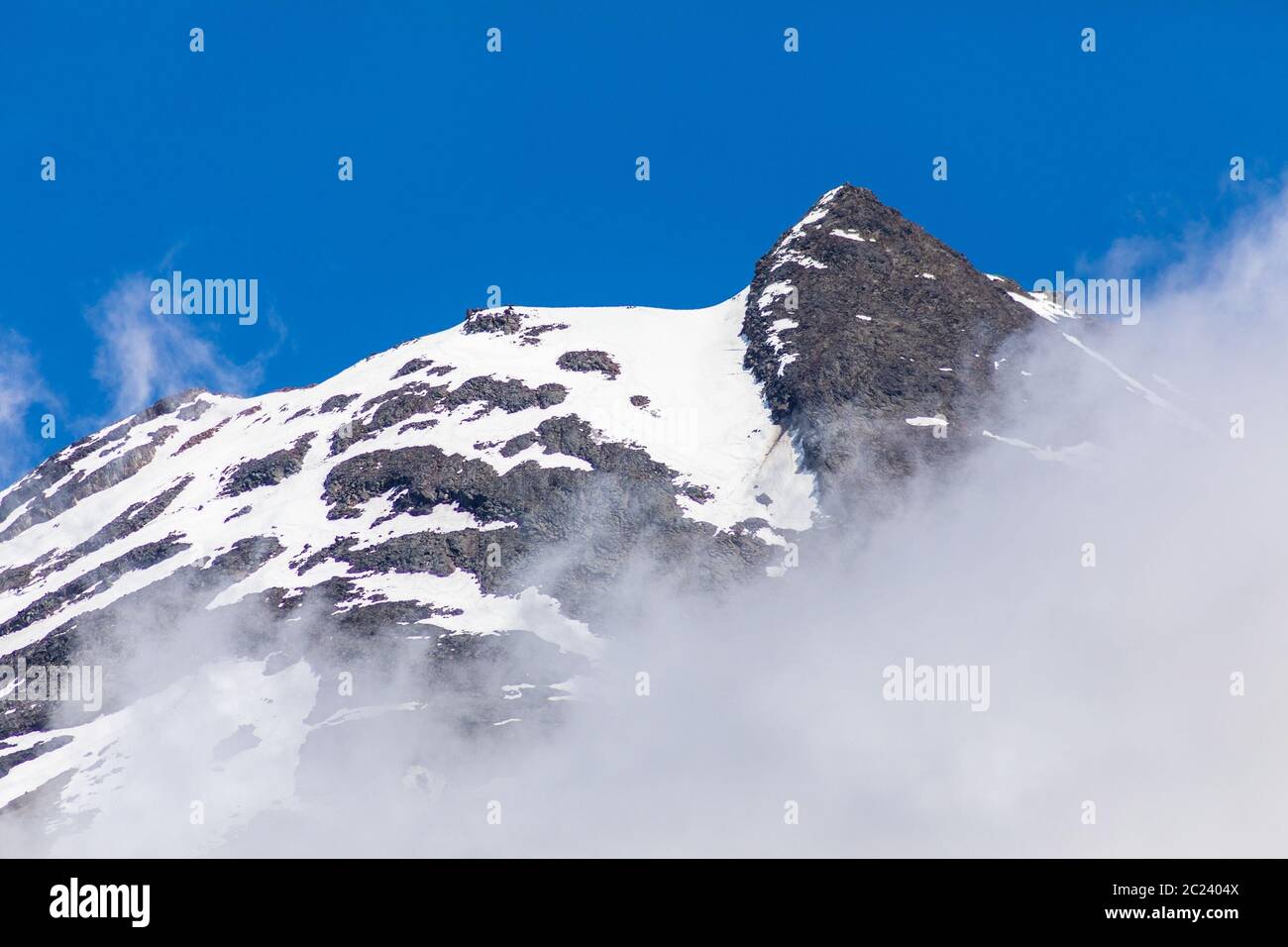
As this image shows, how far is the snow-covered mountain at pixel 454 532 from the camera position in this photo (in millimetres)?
135500

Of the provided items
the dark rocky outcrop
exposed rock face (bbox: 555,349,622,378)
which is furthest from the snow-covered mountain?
exposed rock face (bbox: 555,349,622,378)

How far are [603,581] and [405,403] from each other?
5227 centimetres

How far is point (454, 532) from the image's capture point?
526 ft

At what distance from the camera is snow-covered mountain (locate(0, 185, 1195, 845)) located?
13550cm

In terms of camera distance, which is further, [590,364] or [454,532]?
[590,364]
